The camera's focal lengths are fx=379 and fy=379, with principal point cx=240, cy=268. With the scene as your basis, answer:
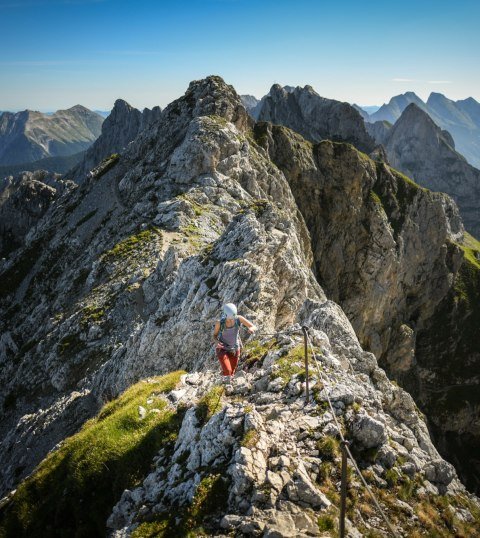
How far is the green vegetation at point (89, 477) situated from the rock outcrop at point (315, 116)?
6624 inches

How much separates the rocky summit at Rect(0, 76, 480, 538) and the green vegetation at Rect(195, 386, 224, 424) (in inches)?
3.3

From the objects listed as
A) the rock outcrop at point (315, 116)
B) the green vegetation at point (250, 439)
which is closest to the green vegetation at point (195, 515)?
the green vegetation at point (250, 439)

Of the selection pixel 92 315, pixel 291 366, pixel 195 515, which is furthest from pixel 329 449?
pixel 92 315

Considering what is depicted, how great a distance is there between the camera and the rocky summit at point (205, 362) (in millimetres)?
9820

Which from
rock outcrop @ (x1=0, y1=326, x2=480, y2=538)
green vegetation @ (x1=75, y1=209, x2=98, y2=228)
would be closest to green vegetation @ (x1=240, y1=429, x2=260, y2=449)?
rock outcrop @ (x1=0, y1=326, x2=480, y2=538)

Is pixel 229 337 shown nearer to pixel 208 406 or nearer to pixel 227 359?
pixel 227 359

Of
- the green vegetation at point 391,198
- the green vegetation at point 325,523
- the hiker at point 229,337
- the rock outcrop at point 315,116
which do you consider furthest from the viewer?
the rock outcrop at point 315,116

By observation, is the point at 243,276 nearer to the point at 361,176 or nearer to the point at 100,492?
the point at 100,492

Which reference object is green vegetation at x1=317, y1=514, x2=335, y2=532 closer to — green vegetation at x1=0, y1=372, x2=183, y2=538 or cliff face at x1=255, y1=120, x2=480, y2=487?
green vegetation at x1=0, y1=372, x2=183, y2=538

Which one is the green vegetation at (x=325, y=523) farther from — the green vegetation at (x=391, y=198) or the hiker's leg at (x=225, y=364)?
the green vegetation at (x=391, y=198)

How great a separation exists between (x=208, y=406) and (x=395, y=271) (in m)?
88.8

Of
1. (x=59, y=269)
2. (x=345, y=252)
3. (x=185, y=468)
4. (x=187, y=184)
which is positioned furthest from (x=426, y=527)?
(x=345, y=252)

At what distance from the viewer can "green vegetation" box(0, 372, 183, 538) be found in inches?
467

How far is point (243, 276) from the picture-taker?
26938mm
